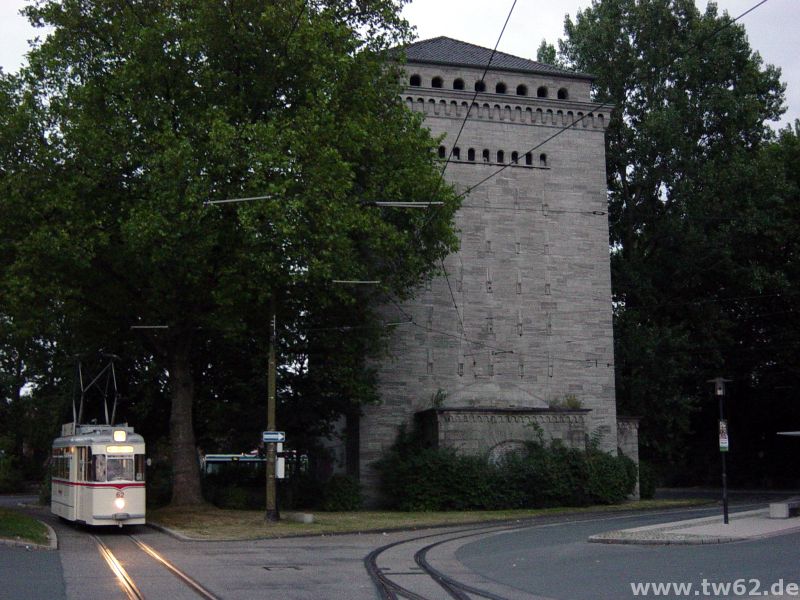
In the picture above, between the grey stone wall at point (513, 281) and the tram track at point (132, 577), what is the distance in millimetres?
16854

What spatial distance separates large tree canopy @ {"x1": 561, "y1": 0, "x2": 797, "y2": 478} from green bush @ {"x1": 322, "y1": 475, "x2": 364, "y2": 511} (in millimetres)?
15575

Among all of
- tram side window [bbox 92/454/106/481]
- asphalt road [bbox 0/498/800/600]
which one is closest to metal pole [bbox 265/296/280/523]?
asphalt road [bbox 0/498/800/600]

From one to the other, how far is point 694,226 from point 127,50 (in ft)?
94.7

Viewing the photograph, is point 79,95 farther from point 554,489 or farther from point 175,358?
point 554,489

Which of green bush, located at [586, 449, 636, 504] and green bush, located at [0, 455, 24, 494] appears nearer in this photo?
green bush, located at [586, 449, 636, 504]

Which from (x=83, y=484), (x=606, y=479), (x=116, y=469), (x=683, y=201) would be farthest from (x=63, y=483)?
→ (x=683, y=201)

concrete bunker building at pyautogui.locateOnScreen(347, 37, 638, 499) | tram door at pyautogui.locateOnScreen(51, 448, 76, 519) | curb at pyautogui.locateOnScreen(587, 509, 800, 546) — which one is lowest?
curb at pyautogui.locateOnScreen(587, 509, 800, 546)

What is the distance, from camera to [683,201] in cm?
4734

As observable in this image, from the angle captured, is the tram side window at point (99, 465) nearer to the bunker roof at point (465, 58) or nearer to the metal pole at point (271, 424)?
the metal pole at point (271, 424)

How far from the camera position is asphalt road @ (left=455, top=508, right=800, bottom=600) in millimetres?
13516

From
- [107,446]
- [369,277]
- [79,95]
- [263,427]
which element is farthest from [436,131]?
[107,446]

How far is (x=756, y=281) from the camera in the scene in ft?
148

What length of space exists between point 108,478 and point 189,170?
8.46 meters

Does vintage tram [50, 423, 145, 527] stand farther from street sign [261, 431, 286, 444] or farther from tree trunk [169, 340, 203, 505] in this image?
tree trunk [169, 340, 203, 505]
